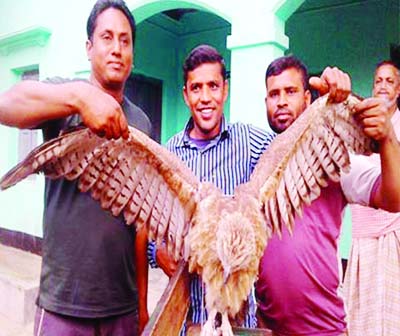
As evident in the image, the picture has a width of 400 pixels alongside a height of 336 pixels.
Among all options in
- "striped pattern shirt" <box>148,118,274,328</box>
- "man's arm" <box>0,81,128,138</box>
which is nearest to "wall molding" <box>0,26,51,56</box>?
"striped pattern shirt" <box>148,118,274,328</box>

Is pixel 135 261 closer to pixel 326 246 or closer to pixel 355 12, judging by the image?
pixel 326 246

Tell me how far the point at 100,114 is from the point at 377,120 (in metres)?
1.31

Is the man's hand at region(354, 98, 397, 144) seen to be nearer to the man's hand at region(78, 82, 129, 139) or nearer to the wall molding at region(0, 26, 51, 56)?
the man's hand at region(78, 82, 129, 139)

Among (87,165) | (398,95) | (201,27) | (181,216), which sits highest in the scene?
(201,27)

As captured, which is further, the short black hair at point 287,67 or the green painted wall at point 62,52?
the green painted wall at point 62,52

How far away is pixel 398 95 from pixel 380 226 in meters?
1.29

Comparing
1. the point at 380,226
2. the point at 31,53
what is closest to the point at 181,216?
the point at 380,226

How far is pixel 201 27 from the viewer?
8914mm

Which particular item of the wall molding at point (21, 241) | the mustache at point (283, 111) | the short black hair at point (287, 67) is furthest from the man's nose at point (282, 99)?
the wall molding at point (21, 241)

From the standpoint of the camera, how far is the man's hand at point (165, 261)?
286cm

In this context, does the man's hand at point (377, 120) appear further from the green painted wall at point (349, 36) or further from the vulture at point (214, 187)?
the green painted wall at point (349, 36)

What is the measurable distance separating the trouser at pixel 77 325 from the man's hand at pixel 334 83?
1650mm

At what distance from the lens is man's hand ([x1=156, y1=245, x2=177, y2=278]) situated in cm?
286

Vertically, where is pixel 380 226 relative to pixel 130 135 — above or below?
below
